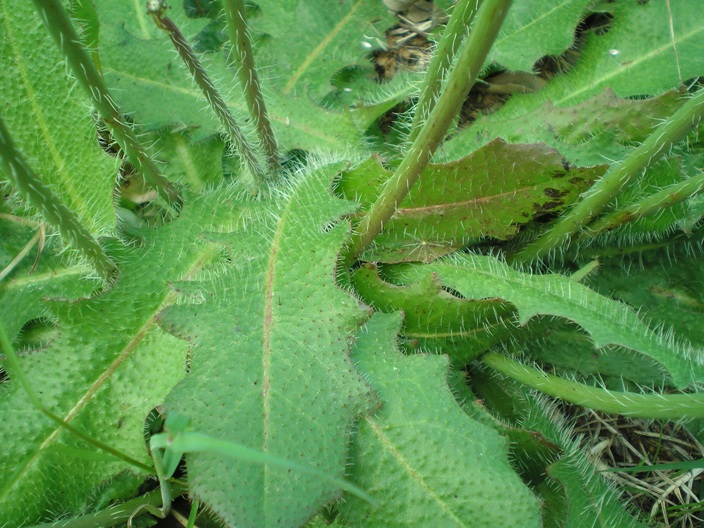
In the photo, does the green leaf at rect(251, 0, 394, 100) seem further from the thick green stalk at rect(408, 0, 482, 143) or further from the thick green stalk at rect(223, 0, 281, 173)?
the thick green stalk at rect(408, 0, 482, 143)

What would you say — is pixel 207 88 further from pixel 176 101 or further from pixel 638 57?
pixel 638 57

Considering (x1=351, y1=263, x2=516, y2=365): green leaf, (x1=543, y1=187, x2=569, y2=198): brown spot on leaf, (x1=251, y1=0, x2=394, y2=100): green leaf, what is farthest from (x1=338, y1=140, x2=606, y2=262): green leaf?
(x1=251, y1=0, x2=394, y2=100): green leaf

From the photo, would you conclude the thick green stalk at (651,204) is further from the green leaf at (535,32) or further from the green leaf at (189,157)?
the green leaf at (189,157)

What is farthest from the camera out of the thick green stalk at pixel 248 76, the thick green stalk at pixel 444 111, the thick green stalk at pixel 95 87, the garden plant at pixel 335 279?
the thick green stalk at pixel 248 76

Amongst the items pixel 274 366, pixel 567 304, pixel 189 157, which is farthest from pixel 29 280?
pixel 567 304

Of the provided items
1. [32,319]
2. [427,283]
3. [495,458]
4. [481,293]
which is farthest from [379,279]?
[32,319]

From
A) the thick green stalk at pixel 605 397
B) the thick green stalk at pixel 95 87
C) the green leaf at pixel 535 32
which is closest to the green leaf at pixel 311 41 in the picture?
the green leaf at pixel 535 32
